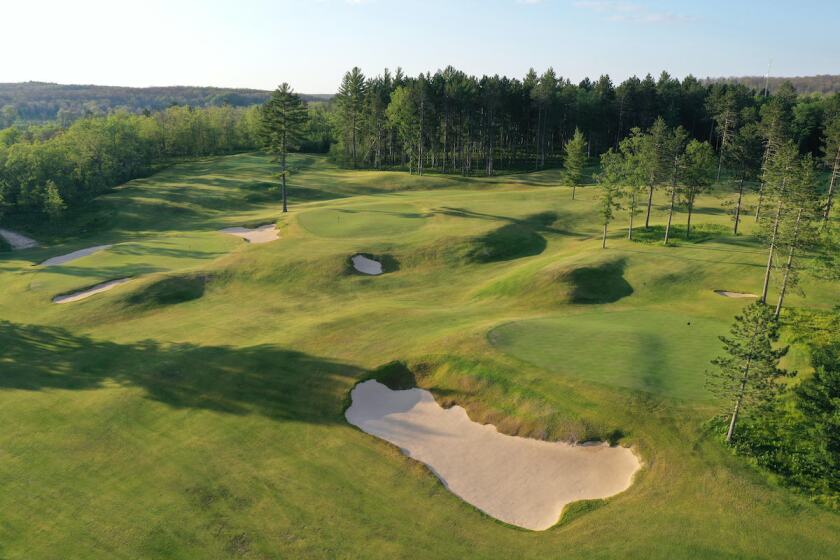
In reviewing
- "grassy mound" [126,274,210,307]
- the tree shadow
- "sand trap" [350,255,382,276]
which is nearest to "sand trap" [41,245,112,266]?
"grassy mound" [126,274,210,307]

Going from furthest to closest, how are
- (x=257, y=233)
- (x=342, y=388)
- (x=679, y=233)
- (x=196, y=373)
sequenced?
1. (x=257, y=233)
2. (x=679, y=233)
3. (x=196, y=373)
4. (x=342, y=388)

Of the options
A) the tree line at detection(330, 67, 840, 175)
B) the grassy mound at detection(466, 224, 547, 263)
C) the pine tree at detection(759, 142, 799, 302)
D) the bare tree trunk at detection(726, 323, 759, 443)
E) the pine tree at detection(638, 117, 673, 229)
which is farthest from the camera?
the tree line at detection(330, 67, 840, 175)

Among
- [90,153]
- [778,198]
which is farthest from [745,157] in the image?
[90,153]

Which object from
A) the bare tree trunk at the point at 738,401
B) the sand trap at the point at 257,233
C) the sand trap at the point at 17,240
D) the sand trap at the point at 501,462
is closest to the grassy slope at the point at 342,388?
the sand trap at the point at 501,462

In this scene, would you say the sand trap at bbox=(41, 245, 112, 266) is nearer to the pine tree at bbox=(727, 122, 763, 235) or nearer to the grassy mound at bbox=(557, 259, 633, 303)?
the grassy mound at bbox=(557, 259, 633, 303)

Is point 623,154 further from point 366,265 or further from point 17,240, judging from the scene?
point 17,240
